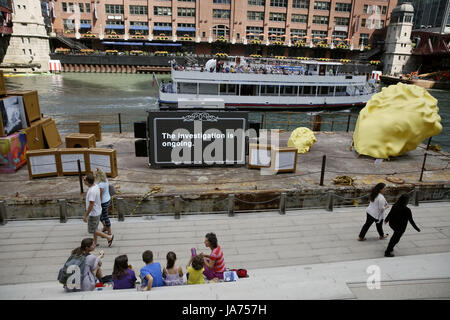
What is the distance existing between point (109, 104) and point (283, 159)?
29.1 m

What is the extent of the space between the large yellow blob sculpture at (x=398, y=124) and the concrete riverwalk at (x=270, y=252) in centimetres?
388

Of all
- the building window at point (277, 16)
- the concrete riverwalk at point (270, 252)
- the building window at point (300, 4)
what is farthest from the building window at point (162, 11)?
the concrete riverwalk at point (270, 252)

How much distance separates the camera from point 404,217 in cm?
675

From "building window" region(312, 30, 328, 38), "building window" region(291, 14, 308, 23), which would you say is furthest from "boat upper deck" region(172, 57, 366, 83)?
"building window" region(312, 30, 328, 38)

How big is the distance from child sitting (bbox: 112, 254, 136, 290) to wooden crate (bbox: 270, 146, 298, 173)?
723cm

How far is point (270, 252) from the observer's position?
7.46 m

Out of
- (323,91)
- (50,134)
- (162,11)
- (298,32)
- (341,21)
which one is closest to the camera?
(50,134)

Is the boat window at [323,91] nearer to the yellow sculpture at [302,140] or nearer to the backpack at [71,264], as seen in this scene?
the yellow sculpture at [302,140]

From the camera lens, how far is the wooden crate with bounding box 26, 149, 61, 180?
10.2 metres

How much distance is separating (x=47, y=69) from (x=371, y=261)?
7243 cm

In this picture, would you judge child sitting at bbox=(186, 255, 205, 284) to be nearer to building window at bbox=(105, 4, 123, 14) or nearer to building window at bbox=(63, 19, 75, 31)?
building window at bbox=(105, 4, 123, 14)

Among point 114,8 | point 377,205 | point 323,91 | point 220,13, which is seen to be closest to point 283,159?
point 377,205

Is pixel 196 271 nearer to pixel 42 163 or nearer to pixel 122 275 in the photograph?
pixel 122 275

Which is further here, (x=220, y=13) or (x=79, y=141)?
(x=220, y=13)
